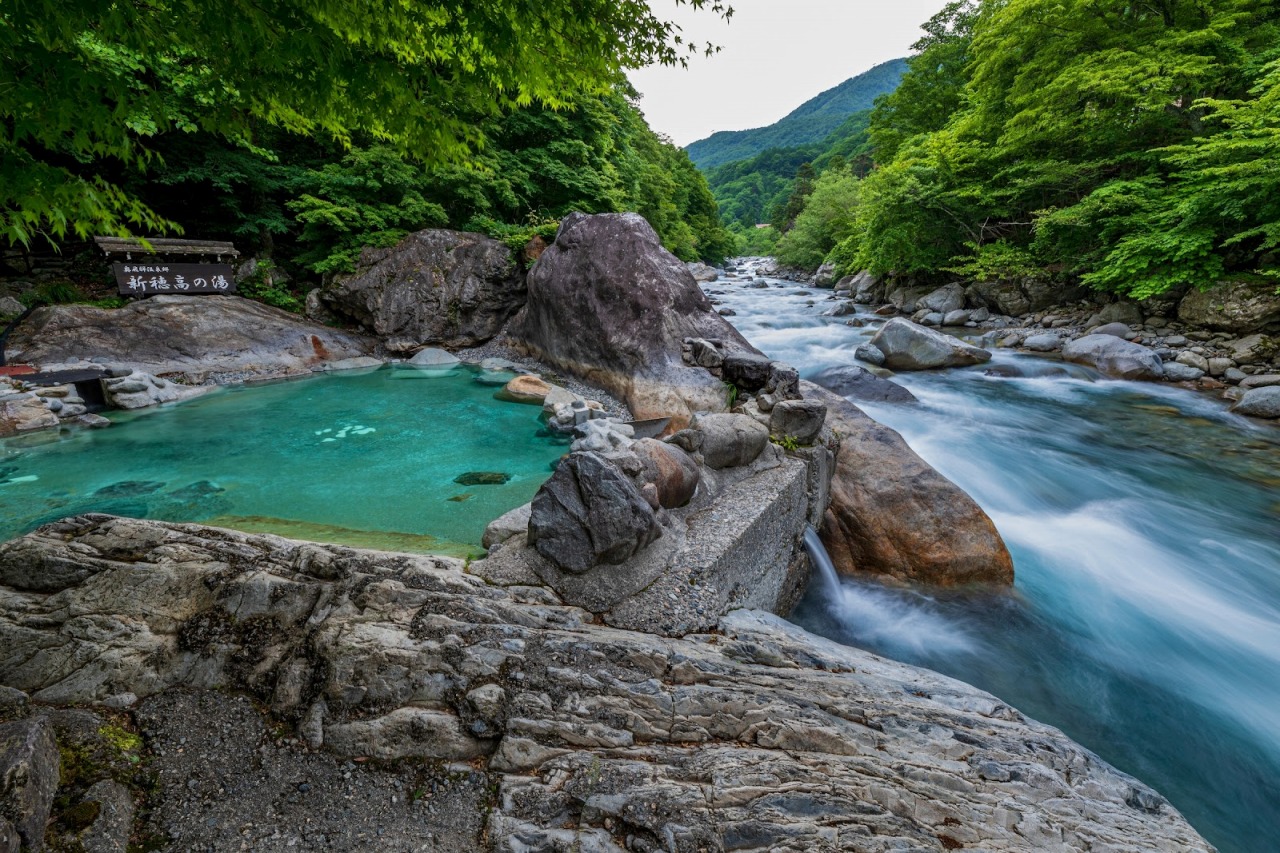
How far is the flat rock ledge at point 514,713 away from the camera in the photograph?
6.38 feet

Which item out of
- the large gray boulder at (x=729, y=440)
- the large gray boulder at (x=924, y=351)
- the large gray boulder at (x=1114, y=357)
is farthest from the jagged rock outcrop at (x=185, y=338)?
the large gray boulder at (x=1114, y=357)

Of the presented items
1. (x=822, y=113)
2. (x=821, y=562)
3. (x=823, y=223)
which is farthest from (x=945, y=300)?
(x=822, y=113)

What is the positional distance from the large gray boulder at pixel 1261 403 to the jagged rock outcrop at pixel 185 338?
1916 cm

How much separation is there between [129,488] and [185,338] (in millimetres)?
7121

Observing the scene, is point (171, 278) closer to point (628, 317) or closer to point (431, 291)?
point (431, 291)

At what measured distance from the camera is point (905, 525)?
17.5 ft

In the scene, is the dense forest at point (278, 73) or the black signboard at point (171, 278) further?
the black signboard at point (171, 278)

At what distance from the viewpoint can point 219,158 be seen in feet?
46.5

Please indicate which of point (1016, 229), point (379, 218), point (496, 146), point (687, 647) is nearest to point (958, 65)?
point (1016, 229)

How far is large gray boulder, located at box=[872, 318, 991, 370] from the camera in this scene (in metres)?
13.0

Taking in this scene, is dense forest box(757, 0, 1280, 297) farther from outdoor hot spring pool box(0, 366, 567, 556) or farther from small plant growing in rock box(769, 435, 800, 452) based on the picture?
outdoor hot spring pool box(0, 366, 567, 556)

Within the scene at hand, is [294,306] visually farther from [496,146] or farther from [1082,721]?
[1082,721]

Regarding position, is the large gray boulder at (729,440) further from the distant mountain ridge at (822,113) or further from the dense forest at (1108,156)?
the distant mountain ridge at (822,113)

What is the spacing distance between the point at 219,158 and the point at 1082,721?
20.7 m
